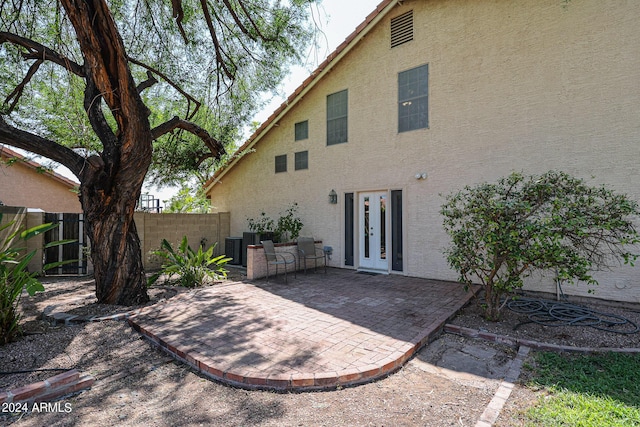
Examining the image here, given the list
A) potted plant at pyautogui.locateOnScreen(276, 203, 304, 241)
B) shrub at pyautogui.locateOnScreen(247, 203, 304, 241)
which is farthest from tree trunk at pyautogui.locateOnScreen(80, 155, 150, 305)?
potted plant at pyautogui.locateOnScreen(276, 203, 304, 241)

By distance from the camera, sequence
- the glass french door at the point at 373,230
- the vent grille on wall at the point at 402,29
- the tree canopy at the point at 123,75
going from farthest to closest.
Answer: the glass french door at the point at 373,230, the vent grille on wall at the point at 402,29, the tree canopy at the point at 123,75

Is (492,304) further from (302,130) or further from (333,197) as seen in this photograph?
(302,130)

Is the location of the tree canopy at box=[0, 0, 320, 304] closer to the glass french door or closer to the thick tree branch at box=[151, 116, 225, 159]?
the thick tree branch at box=[151, 116, 225, 159]

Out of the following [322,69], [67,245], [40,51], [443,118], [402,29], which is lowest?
[67,245]

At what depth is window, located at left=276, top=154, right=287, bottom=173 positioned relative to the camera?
11977 mm

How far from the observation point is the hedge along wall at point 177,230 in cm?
1042

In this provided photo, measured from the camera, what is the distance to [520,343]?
175 inches

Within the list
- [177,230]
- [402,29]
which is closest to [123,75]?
[177,230]

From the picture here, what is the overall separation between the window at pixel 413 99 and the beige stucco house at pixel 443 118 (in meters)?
0.03

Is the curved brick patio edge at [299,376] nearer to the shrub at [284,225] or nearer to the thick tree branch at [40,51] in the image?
the thick tree branch at [40,51]

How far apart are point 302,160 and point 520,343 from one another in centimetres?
864

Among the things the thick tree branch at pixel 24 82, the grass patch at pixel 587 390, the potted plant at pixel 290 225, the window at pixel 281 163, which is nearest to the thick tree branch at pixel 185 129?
the thick tree branch at pixel 24 82

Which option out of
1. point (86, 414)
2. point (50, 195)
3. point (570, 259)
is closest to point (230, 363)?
point (86, 414)

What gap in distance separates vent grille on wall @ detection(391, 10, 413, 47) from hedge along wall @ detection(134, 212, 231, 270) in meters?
8.48
